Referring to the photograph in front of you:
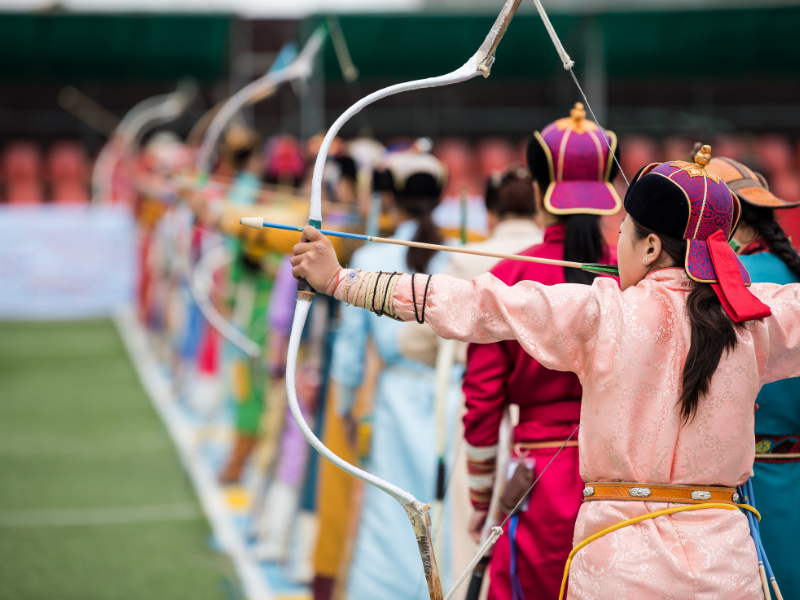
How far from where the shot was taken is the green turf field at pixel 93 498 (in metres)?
3.63

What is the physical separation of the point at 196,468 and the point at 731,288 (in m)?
4.32

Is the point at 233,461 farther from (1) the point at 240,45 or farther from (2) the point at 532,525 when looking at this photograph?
(1) the point at 240,45

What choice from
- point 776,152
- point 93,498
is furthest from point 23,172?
point 776,152

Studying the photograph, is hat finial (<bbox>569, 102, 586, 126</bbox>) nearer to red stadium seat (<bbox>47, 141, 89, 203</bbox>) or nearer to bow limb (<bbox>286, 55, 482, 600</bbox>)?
bow limb (<bbox>286, 55, 482, 600</bbox>)

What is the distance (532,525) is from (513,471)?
131 mm

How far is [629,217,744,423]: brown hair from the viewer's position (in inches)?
57.4

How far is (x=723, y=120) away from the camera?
13.4 metres

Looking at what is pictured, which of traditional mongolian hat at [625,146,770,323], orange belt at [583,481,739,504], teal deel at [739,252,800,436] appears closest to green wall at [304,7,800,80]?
teal deel at [739,252,800,436]

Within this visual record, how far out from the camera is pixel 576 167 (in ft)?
6.53

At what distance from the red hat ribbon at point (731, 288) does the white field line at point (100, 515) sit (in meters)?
3.51

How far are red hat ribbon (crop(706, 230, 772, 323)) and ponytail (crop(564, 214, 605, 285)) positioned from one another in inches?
17.1

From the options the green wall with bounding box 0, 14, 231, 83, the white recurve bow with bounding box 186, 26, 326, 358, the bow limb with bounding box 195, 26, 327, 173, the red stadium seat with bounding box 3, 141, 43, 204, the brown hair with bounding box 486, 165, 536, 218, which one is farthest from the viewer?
the red stadium seat with bounding box 3, 141, 43, 204

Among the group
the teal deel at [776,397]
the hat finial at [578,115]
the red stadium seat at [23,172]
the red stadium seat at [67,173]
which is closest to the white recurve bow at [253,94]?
the hat finial at [578,115]

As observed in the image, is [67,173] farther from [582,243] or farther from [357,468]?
[357,468]
